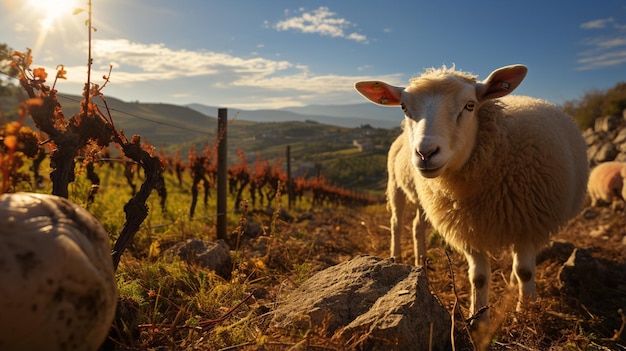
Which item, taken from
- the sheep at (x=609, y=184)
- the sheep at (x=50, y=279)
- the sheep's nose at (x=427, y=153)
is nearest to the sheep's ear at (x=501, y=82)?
the sheep's nose at (x=427, y=153)

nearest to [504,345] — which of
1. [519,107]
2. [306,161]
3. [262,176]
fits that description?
[519,107]

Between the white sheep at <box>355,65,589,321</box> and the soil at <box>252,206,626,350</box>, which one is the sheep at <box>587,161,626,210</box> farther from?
Result: the white sheep at <box>355,65,589,321</box>

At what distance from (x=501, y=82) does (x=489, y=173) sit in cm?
82

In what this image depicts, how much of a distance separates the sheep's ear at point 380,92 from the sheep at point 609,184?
33.8ft

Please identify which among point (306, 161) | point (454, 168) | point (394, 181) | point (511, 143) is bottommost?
point (306, 161)

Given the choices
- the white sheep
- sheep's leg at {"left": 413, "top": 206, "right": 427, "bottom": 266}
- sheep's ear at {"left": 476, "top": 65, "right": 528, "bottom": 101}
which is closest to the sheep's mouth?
the white sheep

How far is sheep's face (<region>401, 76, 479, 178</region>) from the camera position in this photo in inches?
121

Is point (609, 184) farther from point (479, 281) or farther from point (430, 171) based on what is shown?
point (430, 171)

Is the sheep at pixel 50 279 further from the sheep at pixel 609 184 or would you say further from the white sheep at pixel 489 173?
the sheep at pixel 609 184

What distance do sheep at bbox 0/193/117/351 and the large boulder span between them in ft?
3.65

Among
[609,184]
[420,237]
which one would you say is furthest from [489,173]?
[609,184]

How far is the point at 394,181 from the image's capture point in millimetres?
6570

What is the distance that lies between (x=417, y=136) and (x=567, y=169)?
6.18 ft

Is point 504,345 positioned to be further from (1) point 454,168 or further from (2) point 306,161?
(2) point 306,161
